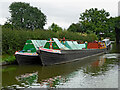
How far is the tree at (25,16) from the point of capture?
49969mm

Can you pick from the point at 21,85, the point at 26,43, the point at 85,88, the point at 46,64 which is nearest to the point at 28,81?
the point at 21,85

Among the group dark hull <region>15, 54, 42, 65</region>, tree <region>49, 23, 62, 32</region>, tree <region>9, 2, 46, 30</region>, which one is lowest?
dark hull <region>15, 54, 42, 65</region>

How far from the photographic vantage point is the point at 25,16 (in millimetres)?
50000

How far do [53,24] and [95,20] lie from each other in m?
15.3

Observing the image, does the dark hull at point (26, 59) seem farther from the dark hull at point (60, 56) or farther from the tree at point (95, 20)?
the tree at point (95, 20)

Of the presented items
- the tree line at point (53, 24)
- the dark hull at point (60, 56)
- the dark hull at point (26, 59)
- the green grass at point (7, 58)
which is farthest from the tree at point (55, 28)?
the dark hull at point (26, 59)

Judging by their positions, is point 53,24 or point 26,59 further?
→ point 53,24

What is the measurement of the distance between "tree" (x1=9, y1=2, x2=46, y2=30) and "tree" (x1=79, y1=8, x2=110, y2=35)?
1811 centimetres

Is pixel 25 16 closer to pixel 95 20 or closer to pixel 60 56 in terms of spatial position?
pixel 95 20

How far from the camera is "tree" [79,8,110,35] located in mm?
62062

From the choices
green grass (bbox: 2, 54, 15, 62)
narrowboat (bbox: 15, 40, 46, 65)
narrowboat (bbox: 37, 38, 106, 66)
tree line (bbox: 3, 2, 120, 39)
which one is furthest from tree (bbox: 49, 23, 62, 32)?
green grass (bbox: 2, 54, 15, 62)

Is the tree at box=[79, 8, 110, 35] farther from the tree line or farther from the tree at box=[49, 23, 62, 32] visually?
the tree at box=[49, 23, 62, 32]

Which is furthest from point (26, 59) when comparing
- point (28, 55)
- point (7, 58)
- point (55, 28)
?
point (55, 28)

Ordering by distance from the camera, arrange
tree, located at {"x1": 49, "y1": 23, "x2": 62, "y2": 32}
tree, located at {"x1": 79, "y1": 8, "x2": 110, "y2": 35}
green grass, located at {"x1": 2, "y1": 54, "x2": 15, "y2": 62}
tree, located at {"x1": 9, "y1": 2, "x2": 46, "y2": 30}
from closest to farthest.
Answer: green grass, located at {"x1": 2, "y1": 54, "x2": 15, "y2": 62}, tree, located at {"x1": 9, "y1": 2, "x2": 46, "y2": 30}, tree, located at {"x1": 49, "y1": 23, "x2": 62, "y2": 32}, tree, located at {"x1": 79, "y1": 8, "x2": 110, "y2": 35}
